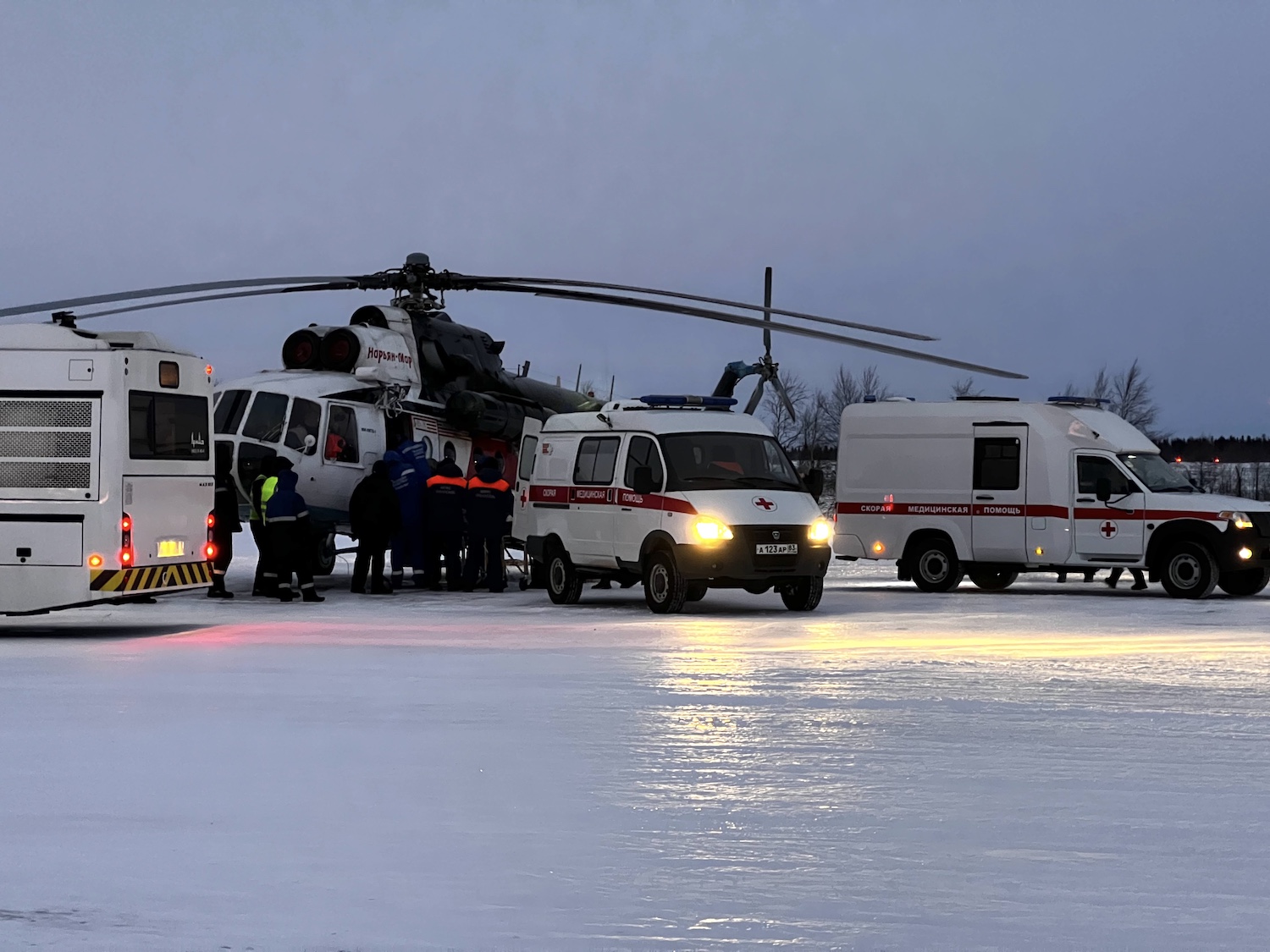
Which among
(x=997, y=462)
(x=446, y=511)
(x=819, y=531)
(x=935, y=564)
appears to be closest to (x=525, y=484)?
(x=446, y=511)

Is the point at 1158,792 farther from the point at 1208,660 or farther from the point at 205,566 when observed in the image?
the point at 205,566

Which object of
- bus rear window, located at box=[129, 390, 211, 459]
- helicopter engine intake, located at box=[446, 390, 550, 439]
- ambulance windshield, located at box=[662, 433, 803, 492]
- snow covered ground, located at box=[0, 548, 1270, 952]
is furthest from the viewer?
helicopter engine intake, located at box=[446, 390, 550, 439]

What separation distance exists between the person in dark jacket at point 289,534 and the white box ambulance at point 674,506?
3062 mm

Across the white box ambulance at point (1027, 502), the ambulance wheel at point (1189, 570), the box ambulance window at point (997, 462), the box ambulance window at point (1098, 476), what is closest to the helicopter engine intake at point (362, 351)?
the white box ambulance at point (1027, 502)

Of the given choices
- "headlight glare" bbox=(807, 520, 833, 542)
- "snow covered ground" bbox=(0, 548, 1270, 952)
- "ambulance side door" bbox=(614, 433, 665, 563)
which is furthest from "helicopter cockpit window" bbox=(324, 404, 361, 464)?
"snow covered ground" bbox=(0, 548, 1270, 952)

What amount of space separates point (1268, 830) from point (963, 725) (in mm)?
3150

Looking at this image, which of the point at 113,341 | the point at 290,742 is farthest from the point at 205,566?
the point at 290,742

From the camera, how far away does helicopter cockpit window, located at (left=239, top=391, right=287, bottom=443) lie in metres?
23.3

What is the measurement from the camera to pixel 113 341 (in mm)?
16625

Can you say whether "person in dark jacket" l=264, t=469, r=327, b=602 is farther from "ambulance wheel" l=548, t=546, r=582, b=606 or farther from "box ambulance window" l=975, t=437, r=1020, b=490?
"box ambulance window" l=975, t=437, r=1020, b=490

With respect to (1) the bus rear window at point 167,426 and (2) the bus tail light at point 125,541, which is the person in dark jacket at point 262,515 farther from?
(2) the bus tail light at point 125,541

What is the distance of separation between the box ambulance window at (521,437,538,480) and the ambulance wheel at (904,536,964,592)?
5.80 meters

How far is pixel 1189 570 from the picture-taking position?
73.9 feet

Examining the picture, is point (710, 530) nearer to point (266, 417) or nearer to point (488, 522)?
point (488, 522)
